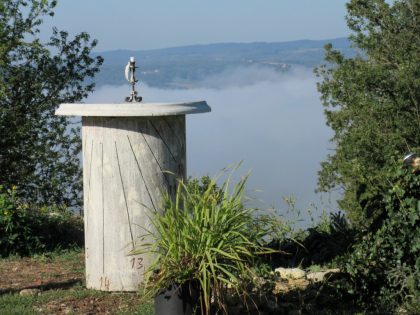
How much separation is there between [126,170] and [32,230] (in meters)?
2.89

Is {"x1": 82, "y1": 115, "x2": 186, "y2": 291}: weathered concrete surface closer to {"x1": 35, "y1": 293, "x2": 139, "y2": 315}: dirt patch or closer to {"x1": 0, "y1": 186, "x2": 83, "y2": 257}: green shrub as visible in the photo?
{"x1": 35, "y1": 293, "x2": 139, "y2": 315}: dirt patch

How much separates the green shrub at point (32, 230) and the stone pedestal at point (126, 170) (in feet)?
7.31

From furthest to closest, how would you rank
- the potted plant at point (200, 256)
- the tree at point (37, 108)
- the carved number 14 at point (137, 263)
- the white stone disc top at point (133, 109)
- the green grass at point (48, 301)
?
the tree at point (37, 108), the carved number 14 at point (137, 263), the white stone disc top at point (133, 109), the green grass at point (48, 301), the potted plant at point (200, 256)

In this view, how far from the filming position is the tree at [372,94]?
67.6 feet

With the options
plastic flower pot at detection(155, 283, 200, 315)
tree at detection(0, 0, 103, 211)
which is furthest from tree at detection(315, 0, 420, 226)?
plastic flower pot at detection(155, 283, 200, 315)

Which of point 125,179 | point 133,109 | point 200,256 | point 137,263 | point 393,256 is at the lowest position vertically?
A: point 137,263

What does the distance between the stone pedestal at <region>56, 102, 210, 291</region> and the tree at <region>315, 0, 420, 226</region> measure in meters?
13.0

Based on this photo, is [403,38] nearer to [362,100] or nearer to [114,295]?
[362,100]

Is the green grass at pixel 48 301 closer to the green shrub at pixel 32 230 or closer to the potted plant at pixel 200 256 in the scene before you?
the potted plant at pixel 200 256

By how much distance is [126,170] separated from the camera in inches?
241

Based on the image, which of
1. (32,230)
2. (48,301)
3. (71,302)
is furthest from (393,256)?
(32,230)

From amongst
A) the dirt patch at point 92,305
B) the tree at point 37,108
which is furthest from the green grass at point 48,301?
the tree at point 37,108

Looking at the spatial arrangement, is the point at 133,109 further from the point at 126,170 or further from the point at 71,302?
the point at 71,302

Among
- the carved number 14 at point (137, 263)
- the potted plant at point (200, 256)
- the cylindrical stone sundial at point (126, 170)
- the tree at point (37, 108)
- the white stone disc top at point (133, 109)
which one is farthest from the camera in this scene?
the tree at point (37, 108)
